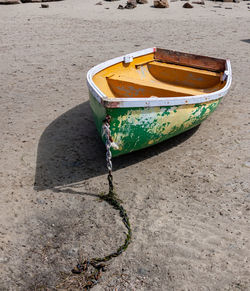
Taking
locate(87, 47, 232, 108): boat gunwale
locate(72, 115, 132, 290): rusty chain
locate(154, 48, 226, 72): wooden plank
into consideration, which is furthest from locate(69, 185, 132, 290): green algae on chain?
locate(154, 48, 226, 72): wooden plank

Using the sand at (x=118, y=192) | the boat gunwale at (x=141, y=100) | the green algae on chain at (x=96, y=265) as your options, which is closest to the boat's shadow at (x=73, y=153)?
the sand at (x=118, y=192)

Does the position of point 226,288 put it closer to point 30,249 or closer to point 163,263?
point 163,263

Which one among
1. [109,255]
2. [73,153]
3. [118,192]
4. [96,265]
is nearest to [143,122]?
[118,192]

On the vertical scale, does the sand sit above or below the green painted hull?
below

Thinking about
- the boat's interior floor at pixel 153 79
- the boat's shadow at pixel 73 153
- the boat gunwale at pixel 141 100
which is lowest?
the boat's shadow at pixel 73 153

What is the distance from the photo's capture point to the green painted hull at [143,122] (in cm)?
462

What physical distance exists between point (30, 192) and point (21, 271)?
1338mm

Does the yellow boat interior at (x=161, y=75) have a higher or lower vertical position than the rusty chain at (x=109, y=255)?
higher

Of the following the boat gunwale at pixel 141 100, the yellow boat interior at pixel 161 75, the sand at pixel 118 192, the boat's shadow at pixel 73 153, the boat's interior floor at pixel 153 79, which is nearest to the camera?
the sand at pixel 118 192

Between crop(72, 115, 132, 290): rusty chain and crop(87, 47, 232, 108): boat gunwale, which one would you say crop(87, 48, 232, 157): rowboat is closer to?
crop(87, 47, 232, 108): boat gunwale

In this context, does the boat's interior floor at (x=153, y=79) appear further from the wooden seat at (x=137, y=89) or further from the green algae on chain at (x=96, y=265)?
the green algae on chain at (x=96, y=265)

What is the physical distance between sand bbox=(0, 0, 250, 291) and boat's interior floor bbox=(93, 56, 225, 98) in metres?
0.69

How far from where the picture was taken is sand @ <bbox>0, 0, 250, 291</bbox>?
145 inches

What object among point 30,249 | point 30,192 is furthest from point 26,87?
point 30,249
